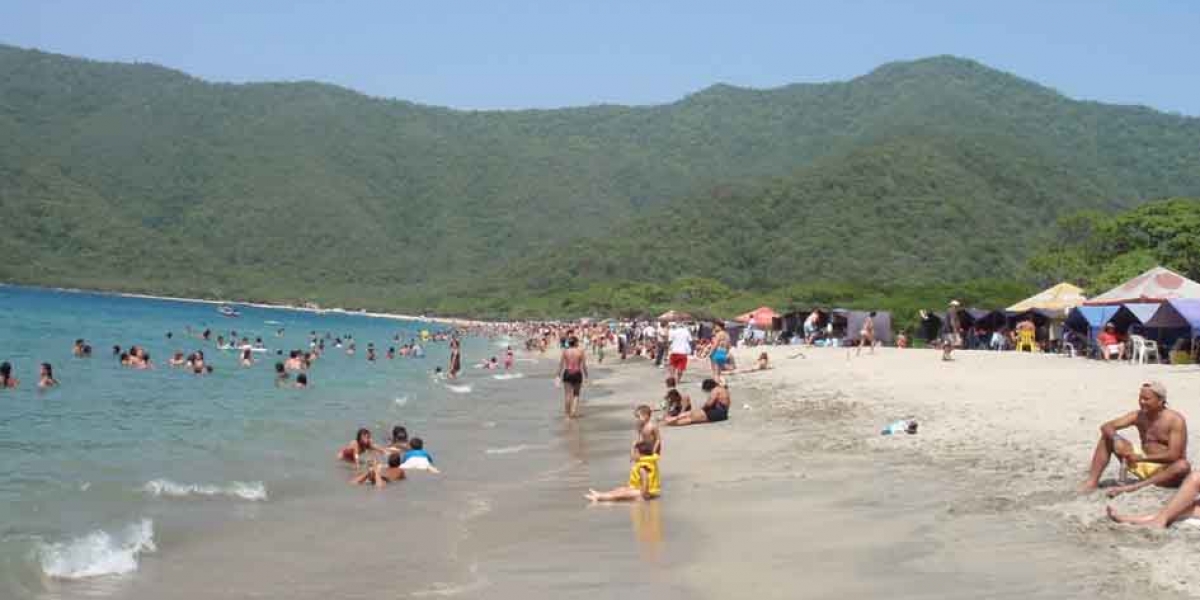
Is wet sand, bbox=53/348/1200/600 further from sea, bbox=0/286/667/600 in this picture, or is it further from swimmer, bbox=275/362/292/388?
swimmer, bbox=275/362/292/388

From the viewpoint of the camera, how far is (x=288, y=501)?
10.6 metres

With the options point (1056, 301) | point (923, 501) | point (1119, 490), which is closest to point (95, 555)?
point (923, 501)

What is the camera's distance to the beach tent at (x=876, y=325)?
39.8 metres

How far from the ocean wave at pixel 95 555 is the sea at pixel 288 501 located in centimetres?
2

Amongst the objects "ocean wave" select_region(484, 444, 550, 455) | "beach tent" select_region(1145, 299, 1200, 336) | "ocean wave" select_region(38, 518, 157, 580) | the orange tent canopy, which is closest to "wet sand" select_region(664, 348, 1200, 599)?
"ocean wave" select_region(484, 444, 550, 455)

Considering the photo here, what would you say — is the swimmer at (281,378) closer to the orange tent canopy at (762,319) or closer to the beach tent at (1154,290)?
the beach tent at (1154,290)

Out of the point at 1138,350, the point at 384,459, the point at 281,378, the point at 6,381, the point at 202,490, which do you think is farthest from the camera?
the point at 281,378

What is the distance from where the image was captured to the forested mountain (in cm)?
10388

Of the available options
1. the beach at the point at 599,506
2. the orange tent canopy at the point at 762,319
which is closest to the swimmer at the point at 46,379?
the beach at the point at 599,506

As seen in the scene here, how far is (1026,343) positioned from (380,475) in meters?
25.1

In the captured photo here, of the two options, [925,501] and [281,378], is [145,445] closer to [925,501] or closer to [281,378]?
[925,501]

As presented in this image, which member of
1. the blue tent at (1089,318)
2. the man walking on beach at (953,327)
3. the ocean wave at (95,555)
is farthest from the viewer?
the man walking on beach at (953,327)

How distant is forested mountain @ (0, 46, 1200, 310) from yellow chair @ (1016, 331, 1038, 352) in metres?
54.2

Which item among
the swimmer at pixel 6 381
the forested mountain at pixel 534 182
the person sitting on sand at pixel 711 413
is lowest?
the swimmer at pixel 6 381
